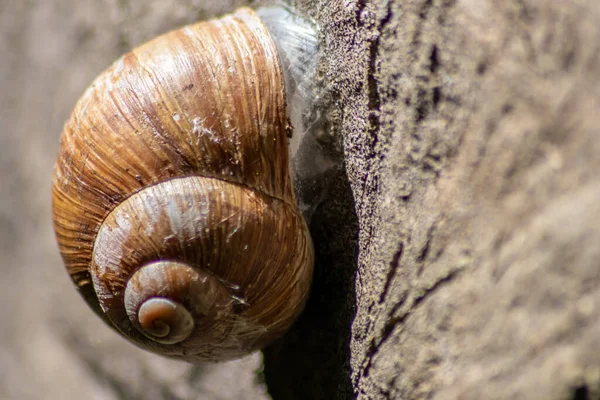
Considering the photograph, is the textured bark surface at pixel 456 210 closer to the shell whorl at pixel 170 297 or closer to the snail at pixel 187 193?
the snail at pixel 187 193

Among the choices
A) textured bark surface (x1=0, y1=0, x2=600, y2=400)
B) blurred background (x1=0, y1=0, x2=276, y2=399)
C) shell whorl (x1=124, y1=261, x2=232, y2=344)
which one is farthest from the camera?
blurred background (x1=0, y1=0, x2=276, y2=399)

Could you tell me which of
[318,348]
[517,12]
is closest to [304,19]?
[517,12]

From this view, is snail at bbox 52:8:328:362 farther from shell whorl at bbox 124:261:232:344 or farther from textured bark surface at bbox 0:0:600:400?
textured bark surface at bbox 0:0:600:400

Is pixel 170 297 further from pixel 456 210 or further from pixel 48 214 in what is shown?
pixel 48 214

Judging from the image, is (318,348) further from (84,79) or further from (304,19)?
(84,79)

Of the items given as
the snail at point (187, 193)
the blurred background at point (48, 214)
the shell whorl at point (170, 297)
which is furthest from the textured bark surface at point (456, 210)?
the blurred background at point (48, 214)

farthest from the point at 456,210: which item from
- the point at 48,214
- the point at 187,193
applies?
the point at 48,214

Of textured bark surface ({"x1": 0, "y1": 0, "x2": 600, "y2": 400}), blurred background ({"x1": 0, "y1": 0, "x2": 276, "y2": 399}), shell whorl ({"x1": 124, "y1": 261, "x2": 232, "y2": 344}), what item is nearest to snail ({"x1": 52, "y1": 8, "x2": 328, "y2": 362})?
shell whorl ({"x1": 124, "y1": 261, "x2": 232, "y2": 344})
